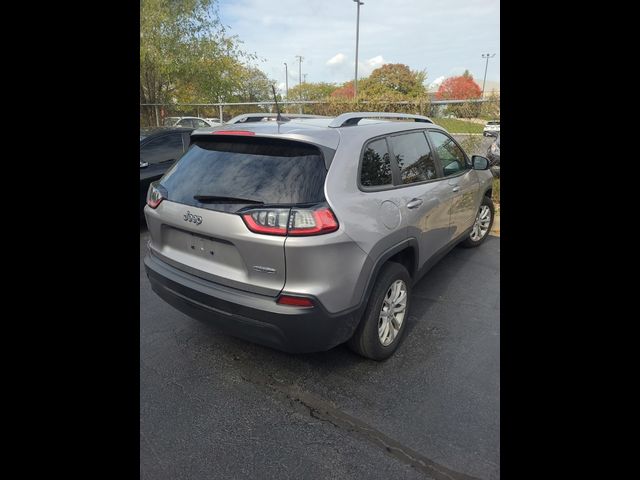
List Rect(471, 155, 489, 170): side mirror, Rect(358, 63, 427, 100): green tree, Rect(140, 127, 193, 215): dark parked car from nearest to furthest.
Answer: Rect(471, 155, 489, 170): side mirror < Rect(140, 127, 193, 215): dark parked car < Rect(358, 63, 427, 100): green tree

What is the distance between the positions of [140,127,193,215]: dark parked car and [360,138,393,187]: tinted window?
3.88m

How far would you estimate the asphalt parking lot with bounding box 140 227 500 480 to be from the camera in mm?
2012

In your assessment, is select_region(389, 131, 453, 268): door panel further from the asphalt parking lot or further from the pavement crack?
the pavement crack

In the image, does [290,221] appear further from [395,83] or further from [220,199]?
[395,83]

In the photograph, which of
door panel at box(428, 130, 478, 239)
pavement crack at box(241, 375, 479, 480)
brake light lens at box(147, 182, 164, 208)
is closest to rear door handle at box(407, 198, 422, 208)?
door panel at box(428, 130, 478, 239)

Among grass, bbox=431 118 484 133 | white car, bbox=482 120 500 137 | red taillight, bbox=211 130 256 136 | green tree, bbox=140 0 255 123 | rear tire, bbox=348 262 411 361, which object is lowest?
rear tire, bbox=348 262 411 361

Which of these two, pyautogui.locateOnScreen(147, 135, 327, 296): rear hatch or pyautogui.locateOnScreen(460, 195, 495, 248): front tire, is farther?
pyautogui.locateOnScreen(460, 195, 495, 248): front tire

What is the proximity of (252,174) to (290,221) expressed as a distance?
44 centimetres

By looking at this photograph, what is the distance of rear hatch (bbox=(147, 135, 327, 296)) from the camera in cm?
221

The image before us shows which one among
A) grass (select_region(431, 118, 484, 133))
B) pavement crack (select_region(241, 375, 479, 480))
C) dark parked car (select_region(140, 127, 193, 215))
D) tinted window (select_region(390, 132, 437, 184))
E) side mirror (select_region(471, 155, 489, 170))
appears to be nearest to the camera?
pavement crack (select_region(241, 375, 479, 480))

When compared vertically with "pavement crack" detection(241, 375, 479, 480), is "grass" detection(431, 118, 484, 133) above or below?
→ above
